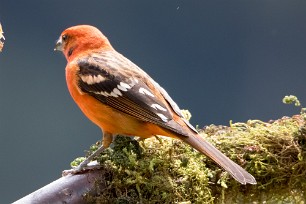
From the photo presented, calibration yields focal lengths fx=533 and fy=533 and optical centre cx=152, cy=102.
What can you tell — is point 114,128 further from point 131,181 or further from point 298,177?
point 298,177

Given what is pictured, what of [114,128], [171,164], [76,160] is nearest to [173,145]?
[171,164]

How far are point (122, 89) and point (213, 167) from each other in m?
0.80

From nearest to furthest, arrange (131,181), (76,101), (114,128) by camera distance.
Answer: (131,181)
(114,128)
(76,101)

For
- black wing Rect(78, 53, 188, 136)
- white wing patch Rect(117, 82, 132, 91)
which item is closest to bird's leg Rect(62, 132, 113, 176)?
black wing Rect(78, 53, 188, 136)

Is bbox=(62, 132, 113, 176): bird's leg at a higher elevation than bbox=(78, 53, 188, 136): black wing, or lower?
lower

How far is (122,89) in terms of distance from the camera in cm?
357

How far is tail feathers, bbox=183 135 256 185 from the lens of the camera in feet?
10.1

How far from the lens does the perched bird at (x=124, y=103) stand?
10.7ft

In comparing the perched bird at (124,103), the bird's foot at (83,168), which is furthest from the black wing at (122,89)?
the bird's foot at (83,168)

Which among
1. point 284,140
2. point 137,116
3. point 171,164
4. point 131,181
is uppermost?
point 284,140

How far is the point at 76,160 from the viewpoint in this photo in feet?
11.6

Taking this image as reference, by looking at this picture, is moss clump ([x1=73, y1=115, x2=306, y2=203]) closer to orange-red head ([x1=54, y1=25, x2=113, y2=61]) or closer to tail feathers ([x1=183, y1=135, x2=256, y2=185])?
tail feathers ([x1=183, y1=135, x2=256, y2=185])

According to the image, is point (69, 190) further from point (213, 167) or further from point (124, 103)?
point (213, 167)

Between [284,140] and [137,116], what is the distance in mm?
972
